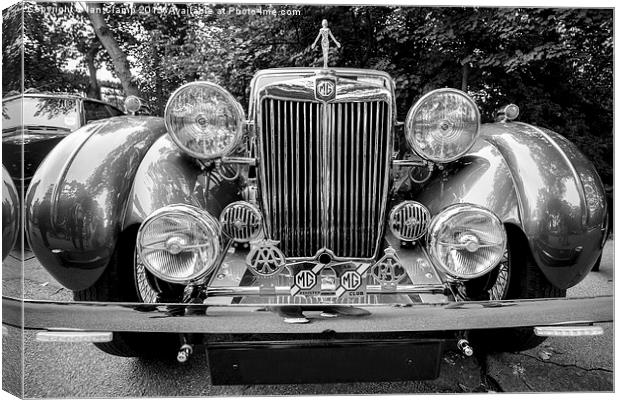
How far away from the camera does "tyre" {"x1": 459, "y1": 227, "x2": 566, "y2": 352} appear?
2.30m

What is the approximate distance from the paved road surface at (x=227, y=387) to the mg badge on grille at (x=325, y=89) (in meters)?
1.42

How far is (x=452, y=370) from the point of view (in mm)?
2699

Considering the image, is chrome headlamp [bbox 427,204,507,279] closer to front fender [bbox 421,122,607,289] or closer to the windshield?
front fender [bbox 421,122,607,289]

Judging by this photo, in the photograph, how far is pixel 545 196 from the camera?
87.0 inches

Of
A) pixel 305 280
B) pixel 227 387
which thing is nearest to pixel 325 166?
pixel 305 280

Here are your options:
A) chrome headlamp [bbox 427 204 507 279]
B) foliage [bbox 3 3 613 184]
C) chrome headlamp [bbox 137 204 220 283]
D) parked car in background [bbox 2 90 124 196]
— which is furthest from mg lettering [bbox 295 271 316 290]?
parked car in background [bbox 2 90 124 196]

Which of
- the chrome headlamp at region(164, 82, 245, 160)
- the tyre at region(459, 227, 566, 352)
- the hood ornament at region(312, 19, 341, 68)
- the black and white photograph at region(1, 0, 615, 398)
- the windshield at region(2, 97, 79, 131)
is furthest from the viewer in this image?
the hood ornament at region(312, 19, 341, 68)

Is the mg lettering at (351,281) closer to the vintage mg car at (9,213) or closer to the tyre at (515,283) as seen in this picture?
the tyre at (515,283)

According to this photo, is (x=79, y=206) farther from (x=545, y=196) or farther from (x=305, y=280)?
(x=545, y=196)

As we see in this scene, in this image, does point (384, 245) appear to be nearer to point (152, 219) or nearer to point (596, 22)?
point (152, 219)

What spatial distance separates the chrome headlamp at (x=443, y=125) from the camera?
227 cm

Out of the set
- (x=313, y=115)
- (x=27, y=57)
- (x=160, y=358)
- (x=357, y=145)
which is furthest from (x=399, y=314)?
(x=27, y=57)

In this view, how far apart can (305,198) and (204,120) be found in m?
0.58

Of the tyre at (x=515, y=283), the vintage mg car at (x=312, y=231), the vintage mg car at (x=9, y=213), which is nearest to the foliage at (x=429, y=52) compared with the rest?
the vintage mg car at (x=312, y=231)
